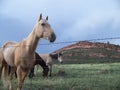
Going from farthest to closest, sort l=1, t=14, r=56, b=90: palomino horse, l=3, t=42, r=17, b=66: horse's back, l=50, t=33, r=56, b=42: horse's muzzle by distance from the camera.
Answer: l=3, t=42, r=17, b=66: horse's back → l=1, t=14, r=56, b=90: palomino horse → l=50, t=33, r=56, b=42: horse's muzzle

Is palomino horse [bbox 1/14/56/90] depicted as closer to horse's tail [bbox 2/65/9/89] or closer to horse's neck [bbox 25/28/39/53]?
horse's neck [bbox 25/28/39/53]

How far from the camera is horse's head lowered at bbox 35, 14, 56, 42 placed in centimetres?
793

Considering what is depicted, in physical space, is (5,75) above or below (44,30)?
below

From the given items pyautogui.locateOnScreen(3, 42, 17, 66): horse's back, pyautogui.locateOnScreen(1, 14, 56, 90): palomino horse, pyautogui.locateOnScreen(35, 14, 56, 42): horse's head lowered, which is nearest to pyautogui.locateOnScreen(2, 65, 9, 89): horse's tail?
pyautogui.locateOnScreen(3, 42, 17, 66): horse's back

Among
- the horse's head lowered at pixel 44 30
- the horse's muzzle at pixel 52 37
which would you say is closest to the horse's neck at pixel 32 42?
the horse's head lowered at pixel 44 30

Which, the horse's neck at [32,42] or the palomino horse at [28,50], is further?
the horse's neck at [32,42]

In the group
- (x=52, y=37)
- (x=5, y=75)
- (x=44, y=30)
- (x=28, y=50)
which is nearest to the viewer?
(x=52, y=37)

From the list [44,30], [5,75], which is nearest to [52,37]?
[44,30]

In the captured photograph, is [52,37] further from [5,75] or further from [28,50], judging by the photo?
[5,75]

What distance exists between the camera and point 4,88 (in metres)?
9.92

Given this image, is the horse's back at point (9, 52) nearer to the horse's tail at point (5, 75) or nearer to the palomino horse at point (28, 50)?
the palomino horse at point (28, 50)

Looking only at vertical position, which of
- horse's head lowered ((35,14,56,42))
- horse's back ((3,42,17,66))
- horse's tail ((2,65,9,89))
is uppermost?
horse's head lowered ((35,14,56,42))

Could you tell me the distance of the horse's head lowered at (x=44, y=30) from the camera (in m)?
7.93

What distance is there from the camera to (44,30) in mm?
8219
